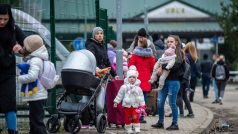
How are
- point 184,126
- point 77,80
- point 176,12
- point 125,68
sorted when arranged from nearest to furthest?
point 77,80 → point 184,126 → point 125,68 → point 176,12

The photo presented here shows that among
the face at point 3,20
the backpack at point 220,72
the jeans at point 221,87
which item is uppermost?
the face at point 3,20

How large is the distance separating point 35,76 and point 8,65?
0.52 m

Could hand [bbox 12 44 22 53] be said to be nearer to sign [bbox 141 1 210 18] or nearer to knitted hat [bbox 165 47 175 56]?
knitted hat [bbox 165 47 175 56]

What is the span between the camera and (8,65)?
391 inches

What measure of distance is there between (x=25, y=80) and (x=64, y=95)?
7.53 feet

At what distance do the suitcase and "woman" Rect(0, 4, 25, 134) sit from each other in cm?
368

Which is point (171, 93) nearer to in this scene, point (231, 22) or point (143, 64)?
point (143, 64)

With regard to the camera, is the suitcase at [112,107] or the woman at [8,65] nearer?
the woman at [8,65]

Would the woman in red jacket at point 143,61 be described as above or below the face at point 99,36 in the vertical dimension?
below

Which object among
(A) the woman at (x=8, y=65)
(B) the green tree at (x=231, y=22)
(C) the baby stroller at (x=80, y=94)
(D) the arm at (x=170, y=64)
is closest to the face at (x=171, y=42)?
(D) the arm at (x=170, y=64)

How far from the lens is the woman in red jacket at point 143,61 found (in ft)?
48.0

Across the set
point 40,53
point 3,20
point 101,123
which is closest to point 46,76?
point 40,53

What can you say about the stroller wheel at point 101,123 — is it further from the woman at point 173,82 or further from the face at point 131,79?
the woman at point 173,82

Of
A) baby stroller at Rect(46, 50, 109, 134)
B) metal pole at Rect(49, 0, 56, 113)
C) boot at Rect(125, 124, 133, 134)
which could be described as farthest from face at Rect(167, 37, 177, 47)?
metal pole at Rect(49, 0, 56, 113)
